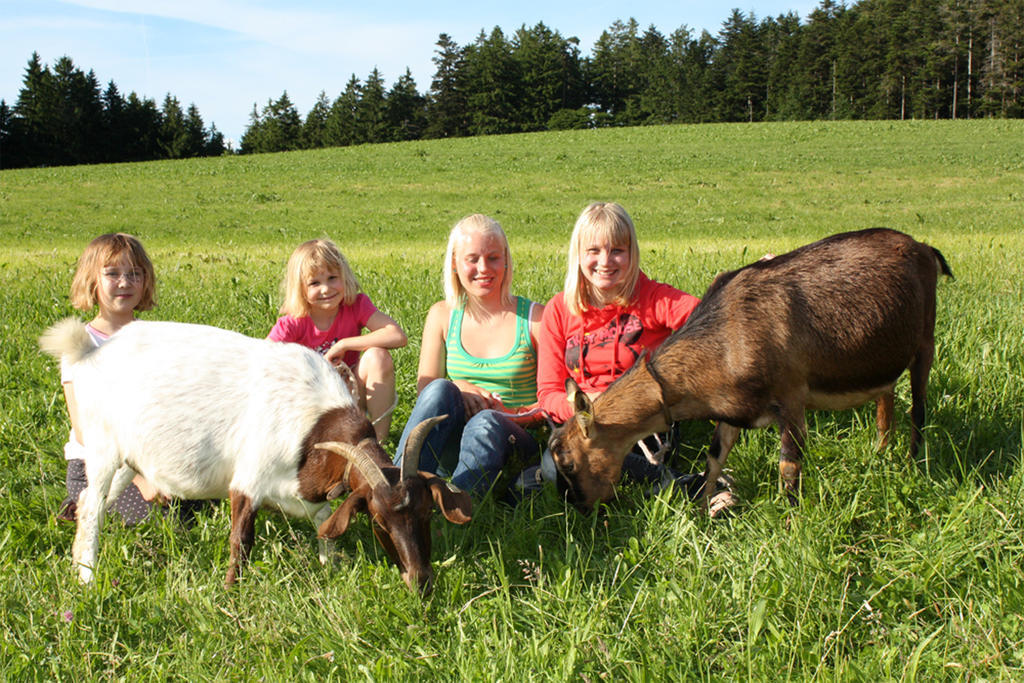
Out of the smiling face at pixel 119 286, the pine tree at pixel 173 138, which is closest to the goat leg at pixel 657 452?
the smiling face at pixel 119 286

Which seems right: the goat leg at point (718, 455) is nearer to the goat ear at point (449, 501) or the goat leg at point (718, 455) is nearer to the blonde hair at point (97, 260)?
the goat ear at point (449, 501)

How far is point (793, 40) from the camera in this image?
10119 centimetres

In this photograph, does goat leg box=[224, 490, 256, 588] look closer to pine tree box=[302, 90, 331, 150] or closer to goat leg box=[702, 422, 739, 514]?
goat leg box=[702, 422, 739, 514]

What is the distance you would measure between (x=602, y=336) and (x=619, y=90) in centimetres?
11582

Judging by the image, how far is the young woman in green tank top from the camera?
4.39 m

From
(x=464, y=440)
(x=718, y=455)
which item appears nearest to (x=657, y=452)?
(x=718, y=455)

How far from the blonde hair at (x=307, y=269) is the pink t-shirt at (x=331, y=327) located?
0.26ft

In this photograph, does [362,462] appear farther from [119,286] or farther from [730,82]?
[730,82]

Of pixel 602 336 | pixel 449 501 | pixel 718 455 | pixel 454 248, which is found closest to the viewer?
pixel 449 501

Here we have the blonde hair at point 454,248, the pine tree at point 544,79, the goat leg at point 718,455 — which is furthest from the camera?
the pine tree at point 544,79

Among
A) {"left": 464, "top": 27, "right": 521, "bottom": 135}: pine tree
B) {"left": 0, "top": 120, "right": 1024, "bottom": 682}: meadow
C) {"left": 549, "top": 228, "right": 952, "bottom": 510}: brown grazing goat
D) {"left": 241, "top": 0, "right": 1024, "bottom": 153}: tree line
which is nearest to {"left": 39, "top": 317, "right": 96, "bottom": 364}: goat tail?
{"left": 0, "top": 120, "right": 1024, "bottom": 682}: meadow

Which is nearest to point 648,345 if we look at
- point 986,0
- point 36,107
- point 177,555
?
point 177,555

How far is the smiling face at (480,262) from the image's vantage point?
456 cm

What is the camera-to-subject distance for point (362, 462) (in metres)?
3.15
